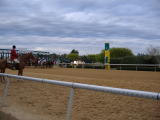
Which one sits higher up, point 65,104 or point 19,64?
point 19,64

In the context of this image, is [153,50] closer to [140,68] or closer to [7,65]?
[140,68]

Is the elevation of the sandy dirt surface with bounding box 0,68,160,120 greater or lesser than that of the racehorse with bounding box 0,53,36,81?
lesser

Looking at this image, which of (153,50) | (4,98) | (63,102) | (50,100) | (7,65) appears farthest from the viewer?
(153,50)

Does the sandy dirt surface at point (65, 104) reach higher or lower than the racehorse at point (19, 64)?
lower

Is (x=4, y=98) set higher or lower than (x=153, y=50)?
lower

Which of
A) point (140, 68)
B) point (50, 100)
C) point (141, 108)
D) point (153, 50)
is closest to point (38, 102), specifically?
point (50, 100)

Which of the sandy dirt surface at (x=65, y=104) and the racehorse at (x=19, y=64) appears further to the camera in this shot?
the racehorse at (x=19, y=64)

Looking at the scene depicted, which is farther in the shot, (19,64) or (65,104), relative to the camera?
(19,64)

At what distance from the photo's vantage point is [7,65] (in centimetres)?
1836

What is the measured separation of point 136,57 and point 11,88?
35350 millimetres

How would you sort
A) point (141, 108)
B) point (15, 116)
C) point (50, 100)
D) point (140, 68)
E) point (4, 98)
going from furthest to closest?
point (140, 68), point (4, 98), point (15, 116), point (50, 100), point (141, 108)

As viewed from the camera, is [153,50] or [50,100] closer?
[50,100]

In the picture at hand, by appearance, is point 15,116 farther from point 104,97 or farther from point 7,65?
point 7,65

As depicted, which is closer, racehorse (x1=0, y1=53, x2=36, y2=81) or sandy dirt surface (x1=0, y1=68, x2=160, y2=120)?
sandy dirt surface (x1=0, y1=68, x2=160, y2=120)
